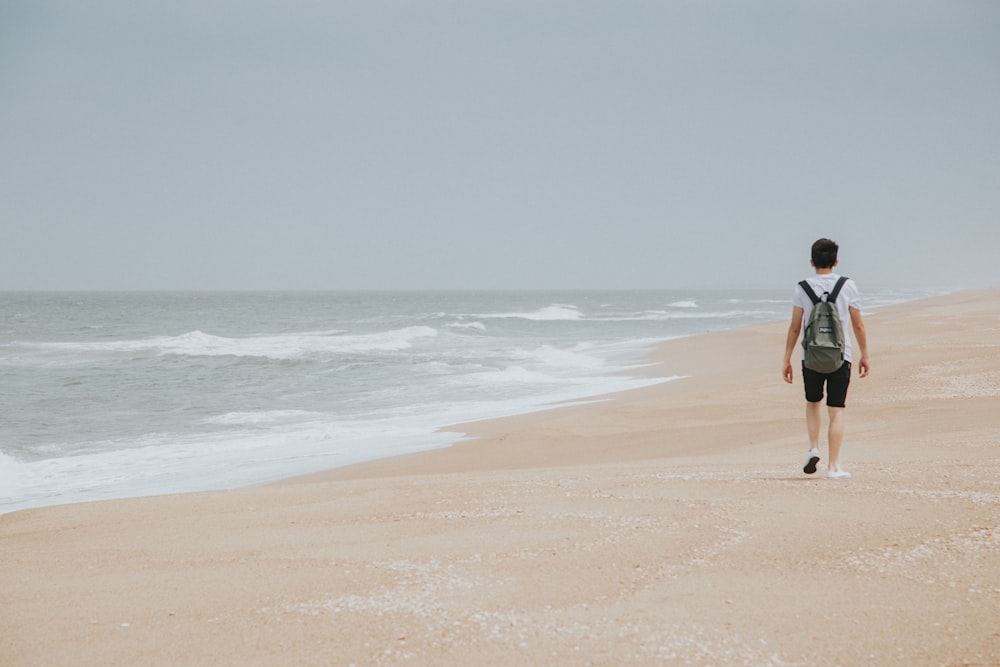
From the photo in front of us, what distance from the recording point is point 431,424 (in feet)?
43.7

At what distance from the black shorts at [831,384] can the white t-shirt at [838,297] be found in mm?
110

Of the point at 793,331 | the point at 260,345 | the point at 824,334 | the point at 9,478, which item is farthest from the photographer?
the point at 260,345

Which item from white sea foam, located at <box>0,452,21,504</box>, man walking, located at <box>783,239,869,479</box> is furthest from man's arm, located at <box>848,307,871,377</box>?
white sea foam, located at <box>0,452,21,504</box>

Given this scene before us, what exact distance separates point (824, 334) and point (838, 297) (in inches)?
11.4

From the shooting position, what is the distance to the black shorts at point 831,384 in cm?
532

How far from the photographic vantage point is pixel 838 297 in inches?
207

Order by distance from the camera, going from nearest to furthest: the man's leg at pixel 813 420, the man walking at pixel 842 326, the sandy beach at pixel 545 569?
the sandy beach at pixel 545 569 → the man walking at pixel 842 326 → the man's leg at pixel 813 420

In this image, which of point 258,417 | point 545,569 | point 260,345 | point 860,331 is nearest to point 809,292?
point 860,331

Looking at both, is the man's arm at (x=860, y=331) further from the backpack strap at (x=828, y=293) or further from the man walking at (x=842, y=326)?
the backpack strap at (x=828, y=293)

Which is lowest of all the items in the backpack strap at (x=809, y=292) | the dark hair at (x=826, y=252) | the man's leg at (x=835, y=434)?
the man's leg at (x=835, y=434)

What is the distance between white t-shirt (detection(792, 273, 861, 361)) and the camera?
5.26 m

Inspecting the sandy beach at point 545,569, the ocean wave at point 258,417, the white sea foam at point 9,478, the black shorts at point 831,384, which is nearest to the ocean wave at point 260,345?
the ocean wave at point 258,417

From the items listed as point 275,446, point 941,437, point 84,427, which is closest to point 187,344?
point 84,427

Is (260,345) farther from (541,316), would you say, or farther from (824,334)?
(541,316)
